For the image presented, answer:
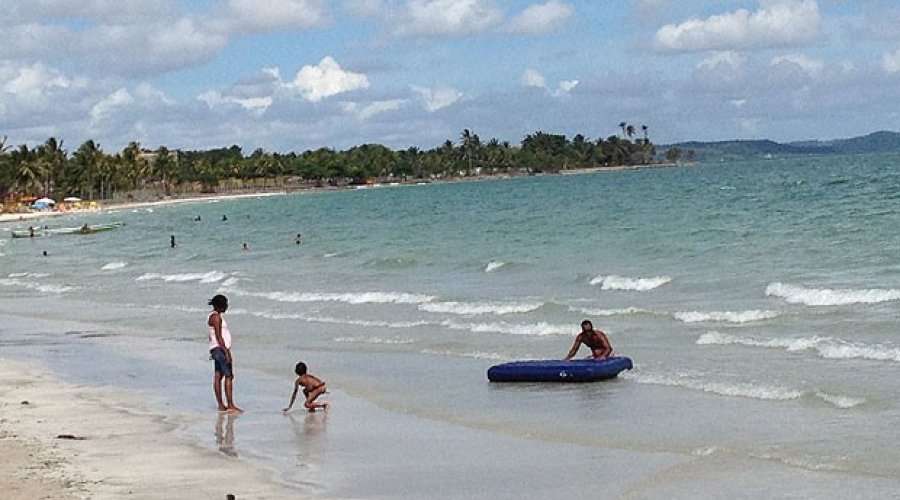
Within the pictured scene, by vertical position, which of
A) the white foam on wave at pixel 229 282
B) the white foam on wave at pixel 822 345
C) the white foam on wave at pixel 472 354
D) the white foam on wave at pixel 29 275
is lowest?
the white foam on wave at pixel 29 275

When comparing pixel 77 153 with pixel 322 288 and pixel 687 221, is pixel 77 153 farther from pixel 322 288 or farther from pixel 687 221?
pixel 322 288

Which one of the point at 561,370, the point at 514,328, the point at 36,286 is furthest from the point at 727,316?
the point at 36,286

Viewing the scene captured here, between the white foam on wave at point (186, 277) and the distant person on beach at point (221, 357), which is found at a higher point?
the distant person on beach at point (221, 357)

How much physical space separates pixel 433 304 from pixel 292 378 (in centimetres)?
964

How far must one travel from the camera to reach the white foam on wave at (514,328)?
2286 centimetres

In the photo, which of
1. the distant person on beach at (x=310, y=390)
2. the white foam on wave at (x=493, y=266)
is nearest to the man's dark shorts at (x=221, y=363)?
the distant person on beach at (x=310, y=390)

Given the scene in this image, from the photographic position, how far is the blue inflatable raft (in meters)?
17.0

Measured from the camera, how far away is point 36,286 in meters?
43.6

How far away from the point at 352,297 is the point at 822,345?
49.8 feet

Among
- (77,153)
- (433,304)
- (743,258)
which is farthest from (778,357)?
(77,153)

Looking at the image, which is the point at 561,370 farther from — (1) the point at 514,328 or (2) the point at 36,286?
(2) the point at 36,286

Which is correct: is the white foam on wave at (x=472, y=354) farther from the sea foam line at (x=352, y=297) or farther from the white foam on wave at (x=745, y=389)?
the sea foam line at (x=352, y=297)

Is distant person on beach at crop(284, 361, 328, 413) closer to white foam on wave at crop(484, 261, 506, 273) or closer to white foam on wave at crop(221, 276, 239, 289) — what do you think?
white foam on wave at crop(484, 261, 506, 273)

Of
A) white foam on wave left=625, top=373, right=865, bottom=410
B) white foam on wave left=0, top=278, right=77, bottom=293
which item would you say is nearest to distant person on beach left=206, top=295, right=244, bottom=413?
white foam on wave left=625, top=373, right=865, bottom=410
